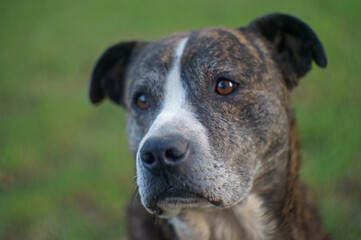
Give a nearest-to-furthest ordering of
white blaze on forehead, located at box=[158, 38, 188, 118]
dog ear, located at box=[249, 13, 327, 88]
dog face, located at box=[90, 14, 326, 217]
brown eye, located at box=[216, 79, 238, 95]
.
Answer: dog face, located at box=[90, 14, 326, 217], white blaze on forehead, located at box=[158, 38, 188, 118], brown eye, located at box=[216, 79, 238, 95], dog ear, located at box=[249, 13, 327, 88]

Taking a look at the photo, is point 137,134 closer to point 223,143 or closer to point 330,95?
point 223,143

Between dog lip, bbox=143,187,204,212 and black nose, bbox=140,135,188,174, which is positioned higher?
black nose, bbox=140,135,188,174

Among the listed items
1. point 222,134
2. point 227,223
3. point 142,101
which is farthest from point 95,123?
point 222,134

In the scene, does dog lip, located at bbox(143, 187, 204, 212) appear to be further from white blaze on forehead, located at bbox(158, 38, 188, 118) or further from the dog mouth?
white blaze on forehead, located at bbox(158, 38, 188, 118)

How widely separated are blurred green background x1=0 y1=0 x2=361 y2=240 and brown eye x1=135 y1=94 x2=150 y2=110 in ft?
1.95

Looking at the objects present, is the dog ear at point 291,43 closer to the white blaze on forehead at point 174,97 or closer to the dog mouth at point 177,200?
the white blaze on forehead at point 174,97

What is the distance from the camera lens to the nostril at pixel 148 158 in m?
2.06

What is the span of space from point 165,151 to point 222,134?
19.6 inches

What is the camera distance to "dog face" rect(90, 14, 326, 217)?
2.12 meters

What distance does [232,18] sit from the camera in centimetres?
766

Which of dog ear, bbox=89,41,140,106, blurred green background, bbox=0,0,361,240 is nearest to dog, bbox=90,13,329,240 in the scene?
dog ear, bbox=89,41,140,106

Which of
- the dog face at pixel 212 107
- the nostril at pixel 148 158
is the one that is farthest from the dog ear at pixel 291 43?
the nostril at pixel 148 158

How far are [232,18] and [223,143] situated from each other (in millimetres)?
5842

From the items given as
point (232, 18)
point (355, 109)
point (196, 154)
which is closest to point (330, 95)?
point (355, 109)
